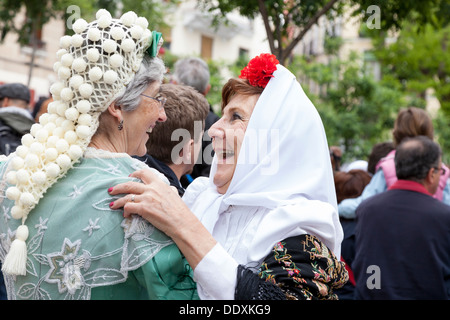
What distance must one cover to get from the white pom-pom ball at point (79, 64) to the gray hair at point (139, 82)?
183 mm

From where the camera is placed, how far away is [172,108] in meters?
3.47

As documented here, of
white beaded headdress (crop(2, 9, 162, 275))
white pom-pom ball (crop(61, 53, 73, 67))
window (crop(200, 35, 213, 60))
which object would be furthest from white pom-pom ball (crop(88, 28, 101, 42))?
window (crop(200, 35, 213, 60))

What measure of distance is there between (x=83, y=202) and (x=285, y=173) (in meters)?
0.88

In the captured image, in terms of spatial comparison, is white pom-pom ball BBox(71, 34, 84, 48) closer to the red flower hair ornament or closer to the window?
the red flower hair ornament

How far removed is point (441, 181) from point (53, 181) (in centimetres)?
390

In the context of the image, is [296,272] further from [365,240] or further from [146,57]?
[365,240]

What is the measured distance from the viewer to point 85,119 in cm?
208

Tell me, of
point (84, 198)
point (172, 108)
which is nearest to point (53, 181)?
point (84, 198)

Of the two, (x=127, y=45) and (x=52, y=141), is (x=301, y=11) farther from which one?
(x=52, y=141)

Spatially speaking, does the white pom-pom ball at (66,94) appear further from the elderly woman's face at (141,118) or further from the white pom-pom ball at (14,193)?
the white pom-pom ball at (14,193)

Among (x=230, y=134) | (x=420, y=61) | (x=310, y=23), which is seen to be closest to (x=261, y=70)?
(x=230, y=134)

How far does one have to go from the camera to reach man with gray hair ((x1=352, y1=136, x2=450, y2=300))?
4141 millimetres

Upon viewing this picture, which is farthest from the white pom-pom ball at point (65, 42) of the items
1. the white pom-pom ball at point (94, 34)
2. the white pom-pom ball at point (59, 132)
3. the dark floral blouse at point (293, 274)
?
the dark floral blouse at point (293, 274)

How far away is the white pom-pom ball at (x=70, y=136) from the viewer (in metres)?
2.07
